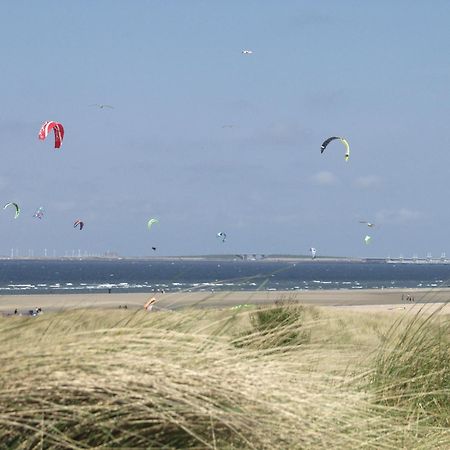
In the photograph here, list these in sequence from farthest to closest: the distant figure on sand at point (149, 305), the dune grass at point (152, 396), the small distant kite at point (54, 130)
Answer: the small distant kite at point (54, 130), the distant figure on sand at point (149, 305), the dune grass at point (152, 396)

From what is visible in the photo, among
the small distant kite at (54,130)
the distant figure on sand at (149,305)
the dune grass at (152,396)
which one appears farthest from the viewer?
the small distant kite at (54,130)

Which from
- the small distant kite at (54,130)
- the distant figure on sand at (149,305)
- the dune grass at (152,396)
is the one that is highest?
the small distant kite at (54,130)

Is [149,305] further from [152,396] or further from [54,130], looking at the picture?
[54,130]

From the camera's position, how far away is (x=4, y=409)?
3201 mm

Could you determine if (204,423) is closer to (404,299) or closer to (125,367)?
(125,367)

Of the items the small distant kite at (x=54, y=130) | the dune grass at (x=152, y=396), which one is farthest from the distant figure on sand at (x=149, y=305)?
the small distant kite at (x=54, y=130)

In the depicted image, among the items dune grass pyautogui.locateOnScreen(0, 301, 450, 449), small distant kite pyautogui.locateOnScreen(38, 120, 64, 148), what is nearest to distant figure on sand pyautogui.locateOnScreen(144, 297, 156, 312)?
dune grass pyautogui.locateOnScreen(0, 301, 450, 449)

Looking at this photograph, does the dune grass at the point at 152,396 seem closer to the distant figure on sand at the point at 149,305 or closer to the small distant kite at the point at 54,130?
the distant figure on sand at the point at 149,305

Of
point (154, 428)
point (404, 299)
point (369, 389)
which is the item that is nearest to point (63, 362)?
point (154, 428)

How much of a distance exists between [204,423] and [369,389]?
1.95 meters

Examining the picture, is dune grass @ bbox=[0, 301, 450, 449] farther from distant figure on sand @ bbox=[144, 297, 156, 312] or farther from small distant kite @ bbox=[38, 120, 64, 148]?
small distant kite @ bbox=[38, 120, 64, 148]

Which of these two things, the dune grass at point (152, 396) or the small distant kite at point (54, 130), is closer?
the dune grass at point (152, 396)

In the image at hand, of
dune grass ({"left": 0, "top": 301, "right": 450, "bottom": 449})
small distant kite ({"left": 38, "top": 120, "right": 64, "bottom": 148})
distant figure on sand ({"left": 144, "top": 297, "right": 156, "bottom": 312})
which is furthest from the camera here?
small distant kite ({"left": 38, "top": 120, "right": 64, "bottom": 148})

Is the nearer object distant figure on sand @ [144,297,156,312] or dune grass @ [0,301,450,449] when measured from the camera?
dune grass @ [0,301,450,449]
